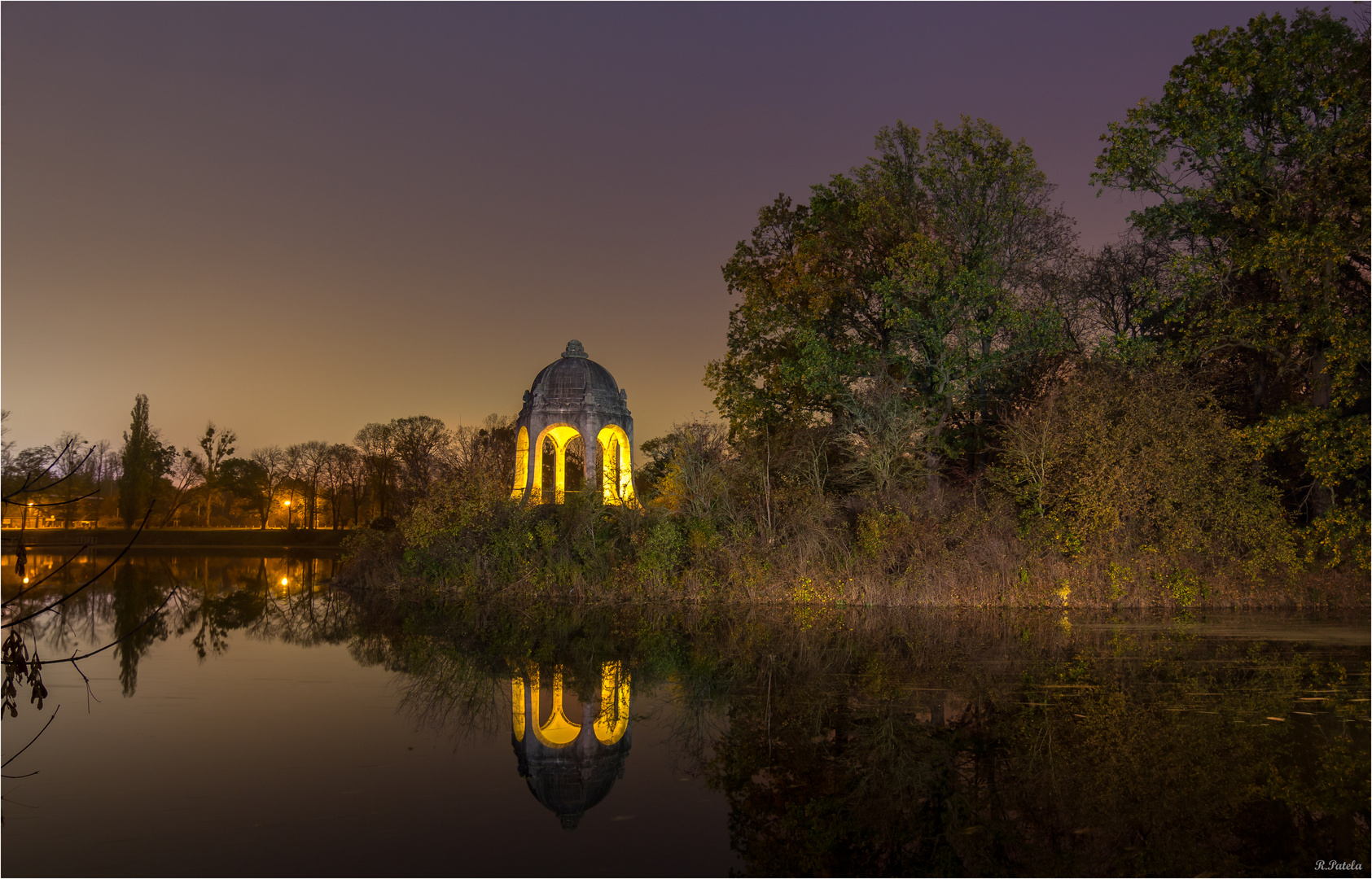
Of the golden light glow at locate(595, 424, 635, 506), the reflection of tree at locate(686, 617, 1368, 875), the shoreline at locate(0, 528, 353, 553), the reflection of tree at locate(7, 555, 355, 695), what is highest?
the golden light glow at locate(595, 424, 635, 506)

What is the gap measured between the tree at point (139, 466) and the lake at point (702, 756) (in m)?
56.1

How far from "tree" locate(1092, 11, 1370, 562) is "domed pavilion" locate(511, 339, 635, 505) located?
54.7 ft

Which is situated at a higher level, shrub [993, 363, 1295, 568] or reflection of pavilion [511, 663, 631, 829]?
shrub [993, 363, 1295, 568]

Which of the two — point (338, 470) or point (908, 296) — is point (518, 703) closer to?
point (908, 296)

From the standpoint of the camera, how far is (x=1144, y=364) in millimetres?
22312

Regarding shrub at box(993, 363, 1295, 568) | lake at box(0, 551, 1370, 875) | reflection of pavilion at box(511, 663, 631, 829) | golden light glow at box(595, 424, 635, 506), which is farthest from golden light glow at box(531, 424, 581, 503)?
reflection of pavilion at box(511, 663, 631, 829)

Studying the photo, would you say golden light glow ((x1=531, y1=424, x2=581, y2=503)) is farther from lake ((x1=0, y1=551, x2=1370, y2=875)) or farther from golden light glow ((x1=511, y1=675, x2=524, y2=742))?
golden light glow ((x1=511, y1=675, x2=524, y2=742))

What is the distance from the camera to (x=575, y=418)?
102 feet

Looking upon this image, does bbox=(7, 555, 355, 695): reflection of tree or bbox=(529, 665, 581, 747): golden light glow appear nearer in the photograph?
bbox=(529, 665, 581, 747): golden light glow

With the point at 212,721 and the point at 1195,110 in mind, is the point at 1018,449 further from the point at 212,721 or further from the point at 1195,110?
the point at 212,721

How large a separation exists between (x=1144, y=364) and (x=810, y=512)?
29.3 feet

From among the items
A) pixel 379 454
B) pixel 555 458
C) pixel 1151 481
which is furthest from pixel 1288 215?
Result: pixel 379 454

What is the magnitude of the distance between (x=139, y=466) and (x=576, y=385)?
162ft

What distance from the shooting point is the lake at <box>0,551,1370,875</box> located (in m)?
5.90
